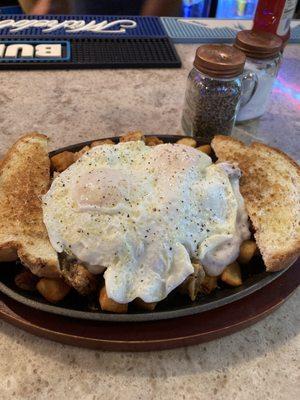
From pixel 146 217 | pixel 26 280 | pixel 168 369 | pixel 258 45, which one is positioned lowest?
pixel 168 369

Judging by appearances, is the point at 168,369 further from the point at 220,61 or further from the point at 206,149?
the point at 220,61

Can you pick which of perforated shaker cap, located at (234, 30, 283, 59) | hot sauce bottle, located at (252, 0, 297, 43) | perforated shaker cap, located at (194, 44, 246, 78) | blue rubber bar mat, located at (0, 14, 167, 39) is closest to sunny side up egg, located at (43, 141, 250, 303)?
perforated shaker cap, located at (194, 44, 246, 78)

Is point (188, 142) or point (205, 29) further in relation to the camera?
point (205, 29)

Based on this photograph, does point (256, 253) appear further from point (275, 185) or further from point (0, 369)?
point (0, 369)

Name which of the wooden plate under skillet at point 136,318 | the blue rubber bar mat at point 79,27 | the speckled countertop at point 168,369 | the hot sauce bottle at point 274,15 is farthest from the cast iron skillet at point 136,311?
the blue rubber bar mat at point 79,27

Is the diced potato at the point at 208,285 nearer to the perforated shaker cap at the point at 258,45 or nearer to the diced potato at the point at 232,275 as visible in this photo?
the diced potato at the point at 232,275

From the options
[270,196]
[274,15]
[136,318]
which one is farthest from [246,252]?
[274,15]
